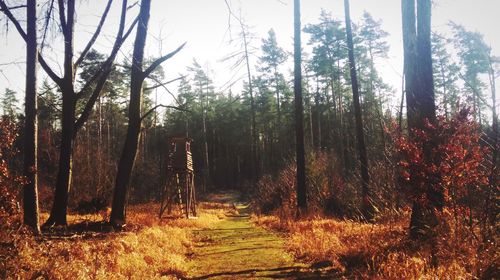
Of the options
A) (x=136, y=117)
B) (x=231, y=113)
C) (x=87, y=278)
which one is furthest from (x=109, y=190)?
(x=231, y=113)

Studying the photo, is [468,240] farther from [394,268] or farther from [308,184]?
[308,184]

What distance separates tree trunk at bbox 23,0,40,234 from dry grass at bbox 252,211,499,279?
5.80 metres

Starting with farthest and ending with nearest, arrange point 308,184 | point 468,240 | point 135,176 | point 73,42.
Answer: point 135,176 → point 308,184 → point 73,42 → point 468,240

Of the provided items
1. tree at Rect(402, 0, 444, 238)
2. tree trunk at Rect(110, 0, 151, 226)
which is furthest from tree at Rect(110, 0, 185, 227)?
tree at Rect(402, 0, 444, 238)

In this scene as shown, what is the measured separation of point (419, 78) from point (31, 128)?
8669mm

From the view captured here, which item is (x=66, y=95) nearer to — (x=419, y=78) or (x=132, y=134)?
(x=132, y=134)

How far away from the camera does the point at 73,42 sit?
11.7 m

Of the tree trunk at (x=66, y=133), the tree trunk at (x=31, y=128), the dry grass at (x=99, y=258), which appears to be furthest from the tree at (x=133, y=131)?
the tree trunk at (x=31, y=128)

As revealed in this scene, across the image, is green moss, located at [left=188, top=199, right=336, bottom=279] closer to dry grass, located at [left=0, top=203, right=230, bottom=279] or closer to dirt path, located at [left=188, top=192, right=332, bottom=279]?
dirt path, located at [left=188, top=192, right=332, bottom=279]

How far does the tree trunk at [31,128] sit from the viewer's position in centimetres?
828

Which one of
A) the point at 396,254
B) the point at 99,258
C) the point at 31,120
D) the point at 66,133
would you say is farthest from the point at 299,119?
the point at 99,258

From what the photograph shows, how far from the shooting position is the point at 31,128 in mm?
8672

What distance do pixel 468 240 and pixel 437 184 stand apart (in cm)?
111

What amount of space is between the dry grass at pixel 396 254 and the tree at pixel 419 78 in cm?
62
